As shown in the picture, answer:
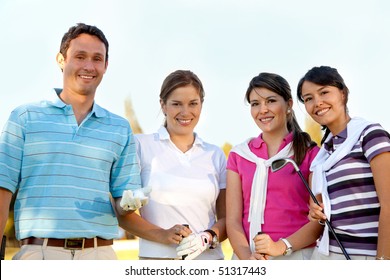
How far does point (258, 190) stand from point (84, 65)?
168cm

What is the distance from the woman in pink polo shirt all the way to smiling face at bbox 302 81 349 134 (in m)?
0.34

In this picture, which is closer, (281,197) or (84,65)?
(84,65)

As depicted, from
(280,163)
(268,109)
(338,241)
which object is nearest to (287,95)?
(268,109)

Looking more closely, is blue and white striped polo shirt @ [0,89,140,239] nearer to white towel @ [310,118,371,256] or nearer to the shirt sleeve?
white towel @ [310,118,371,256]

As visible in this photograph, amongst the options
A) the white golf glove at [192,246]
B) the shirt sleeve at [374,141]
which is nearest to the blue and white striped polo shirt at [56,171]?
the white golf glove at [192,246]

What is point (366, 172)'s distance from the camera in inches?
160

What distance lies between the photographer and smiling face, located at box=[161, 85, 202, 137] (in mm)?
4812

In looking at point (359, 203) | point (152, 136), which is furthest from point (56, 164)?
point (359, 203)

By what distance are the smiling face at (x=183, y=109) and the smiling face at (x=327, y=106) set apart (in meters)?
0.96

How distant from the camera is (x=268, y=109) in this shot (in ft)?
15.5

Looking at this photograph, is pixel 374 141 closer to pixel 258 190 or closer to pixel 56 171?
pixel 258 190

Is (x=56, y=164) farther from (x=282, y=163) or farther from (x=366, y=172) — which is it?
(x=366, y=172)

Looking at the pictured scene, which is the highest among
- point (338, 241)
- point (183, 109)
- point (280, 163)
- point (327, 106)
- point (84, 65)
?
point (84, 65)

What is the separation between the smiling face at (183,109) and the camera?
189 inches
